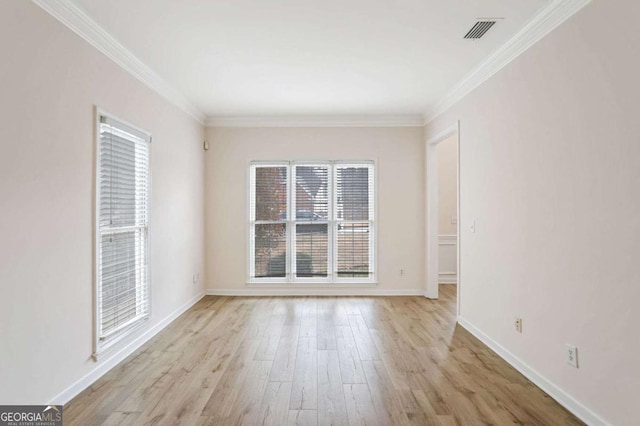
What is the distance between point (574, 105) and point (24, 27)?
3423mm

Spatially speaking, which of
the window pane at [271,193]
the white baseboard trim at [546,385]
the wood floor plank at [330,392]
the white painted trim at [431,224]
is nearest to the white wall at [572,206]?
the white baseboard trim at [546,385]

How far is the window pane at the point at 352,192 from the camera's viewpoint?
5578mm

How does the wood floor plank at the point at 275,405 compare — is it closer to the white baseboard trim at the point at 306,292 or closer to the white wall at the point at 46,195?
the white wall at the point at 46,195

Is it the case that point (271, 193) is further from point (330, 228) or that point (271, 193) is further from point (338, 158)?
point (338, 158)

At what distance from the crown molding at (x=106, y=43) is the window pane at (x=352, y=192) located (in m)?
2.55

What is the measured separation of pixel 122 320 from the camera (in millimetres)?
3199

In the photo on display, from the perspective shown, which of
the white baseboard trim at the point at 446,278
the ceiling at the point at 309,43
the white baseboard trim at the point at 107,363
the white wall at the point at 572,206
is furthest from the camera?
the white baseboard trim at the point at 446,278

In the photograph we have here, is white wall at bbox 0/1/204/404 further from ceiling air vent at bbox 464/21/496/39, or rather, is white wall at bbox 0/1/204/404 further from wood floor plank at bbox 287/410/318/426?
ceiling air vent at bbox 464/21/496/39

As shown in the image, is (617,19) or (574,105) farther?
(574,105)

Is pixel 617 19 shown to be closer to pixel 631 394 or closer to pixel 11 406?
pixel 631 394

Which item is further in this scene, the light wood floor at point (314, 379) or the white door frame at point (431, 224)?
the white door frame at point (431, 224)

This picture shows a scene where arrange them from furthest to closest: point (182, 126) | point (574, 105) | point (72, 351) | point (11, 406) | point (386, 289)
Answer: point (386, 289)
point (182, 126)
point (72, 351)
point (574, 105)
point (11, 406)

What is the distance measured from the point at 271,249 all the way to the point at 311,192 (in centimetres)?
108

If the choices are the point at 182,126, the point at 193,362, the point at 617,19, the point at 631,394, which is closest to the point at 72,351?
the point at 193,362
